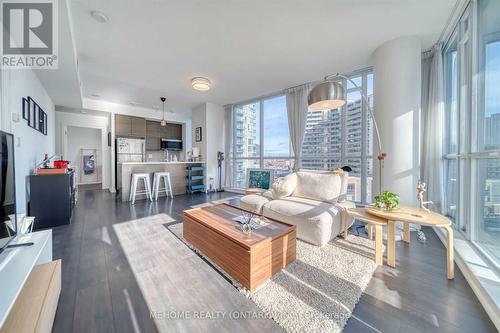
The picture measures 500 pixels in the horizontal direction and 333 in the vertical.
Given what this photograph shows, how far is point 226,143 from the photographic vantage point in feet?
20.9

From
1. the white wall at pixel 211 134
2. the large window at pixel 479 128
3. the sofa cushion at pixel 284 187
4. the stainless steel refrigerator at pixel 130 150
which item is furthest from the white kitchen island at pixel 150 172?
the large window at pixel 479 128

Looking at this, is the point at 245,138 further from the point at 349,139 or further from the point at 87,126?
the point at 87,126

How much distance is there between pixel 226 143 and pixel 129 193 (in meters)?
3.15

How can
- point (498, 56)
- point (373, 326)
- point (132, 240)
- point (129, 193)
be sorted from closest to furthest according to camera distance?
point (373, 326) < point (498, 56) < point (132, 240) < point (129, 193)

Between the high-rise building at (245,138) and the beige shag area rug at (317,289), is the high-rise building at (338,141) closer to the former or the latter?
the high-rise building at (245,138)

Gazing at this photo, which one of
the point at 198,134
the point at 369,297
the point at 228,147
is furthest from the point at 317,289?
the point at 198,134

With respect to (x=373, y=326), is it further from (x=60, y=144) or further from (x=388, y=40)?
(x=60, y=144)

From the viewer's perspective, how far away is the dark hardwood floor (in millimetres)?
1196

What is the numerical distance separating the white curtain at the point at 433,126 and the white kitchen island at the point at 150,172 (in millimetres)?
5370

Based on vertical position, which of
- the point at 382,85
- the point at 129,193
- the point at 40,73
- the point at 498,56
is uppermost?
the point at 40,73

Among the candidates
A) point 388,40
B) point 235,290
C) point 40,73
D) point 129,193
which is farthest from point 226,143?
point 235,290

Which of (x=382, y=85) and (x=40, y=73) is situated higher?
(x=40, y=73)

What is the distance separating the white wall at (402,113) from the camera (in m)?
2.70

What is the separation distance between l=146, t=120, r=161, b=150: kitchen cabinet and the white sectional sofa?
552 cm
